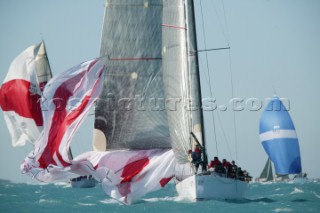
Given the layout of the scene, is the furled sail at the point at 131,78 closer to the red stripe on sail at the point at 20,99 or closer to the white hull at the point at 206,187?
the white hull at the point at 206,187

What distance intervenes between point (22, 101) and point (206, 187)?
1062 cm

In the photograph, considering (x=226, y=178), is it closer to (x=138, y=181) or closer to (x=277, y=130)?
(x=138, y=181)

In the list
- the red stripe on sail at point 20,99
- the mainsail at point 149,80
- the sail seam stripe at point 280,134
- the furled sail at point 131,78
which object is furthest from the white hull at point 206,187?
the sail seam stripe at point 280,134

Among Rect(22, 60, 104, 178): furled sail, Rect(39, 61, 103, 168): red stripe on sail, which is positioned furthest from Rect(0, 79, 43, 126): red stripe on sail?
Rect(39, 61, 103, 168): red stripe on sail

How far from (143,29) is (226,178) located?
735 cm

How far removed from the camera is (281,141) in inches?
1907

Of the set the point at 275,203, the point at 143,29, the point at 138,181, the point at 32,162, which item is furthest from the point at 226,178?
the point at 32,162

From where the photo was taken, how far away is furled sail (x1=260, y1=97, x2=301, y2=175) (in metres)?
48.5

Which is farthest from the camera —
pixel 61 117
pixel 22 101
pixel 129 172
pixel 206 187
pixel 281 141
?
pixel 281 141

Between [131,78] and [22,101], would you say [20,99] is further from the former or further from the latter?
[131,78]

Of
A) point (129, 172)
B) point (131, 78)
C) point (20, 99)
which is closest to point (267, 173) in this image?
point (20, 99)

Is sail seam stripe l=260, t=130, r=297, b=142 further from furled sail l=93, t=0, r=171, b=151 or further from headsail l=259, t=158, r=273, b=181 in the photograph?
headsail l=259, t=158, r=273, b=181

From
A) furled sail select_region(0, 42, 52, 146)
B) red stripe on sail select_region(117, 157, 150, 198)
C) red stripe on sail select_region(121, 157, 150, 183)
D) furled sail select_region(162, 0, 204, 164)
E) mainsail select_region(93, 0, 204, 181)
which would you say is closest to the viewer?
red stripe on sail select_region(117, 157, 150, 198)

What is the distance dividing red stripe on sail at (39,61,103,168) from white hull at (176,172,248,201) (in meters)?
6.59
